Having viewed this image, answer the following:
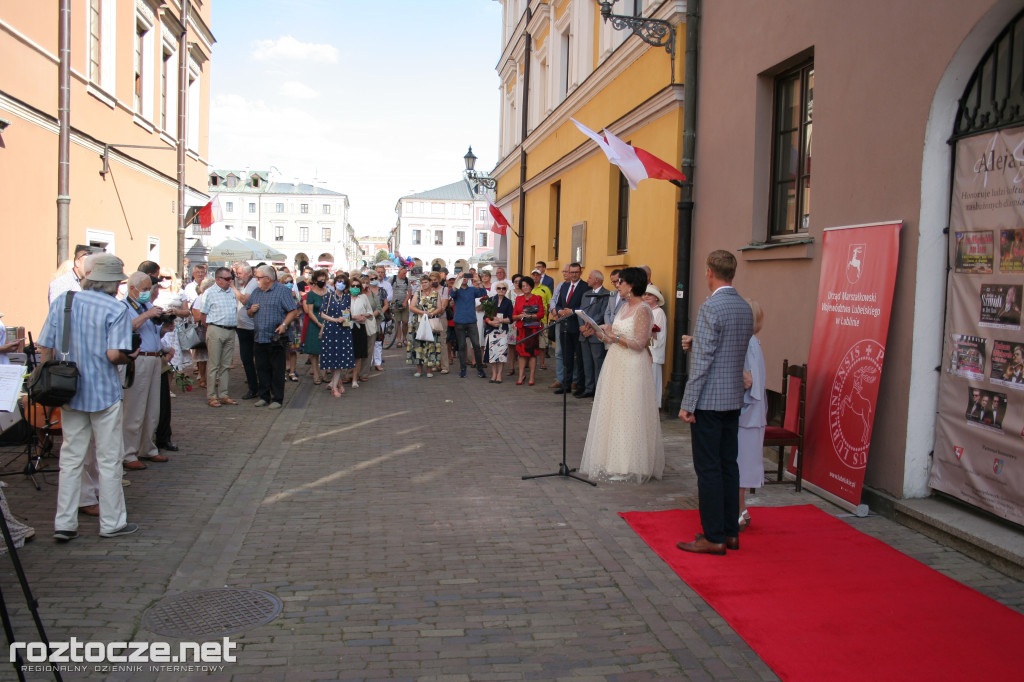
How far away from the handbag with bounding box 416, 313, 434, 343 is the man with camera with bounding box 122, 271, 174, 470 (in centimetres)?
727

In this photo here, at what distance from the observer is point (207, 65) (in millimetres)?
23625

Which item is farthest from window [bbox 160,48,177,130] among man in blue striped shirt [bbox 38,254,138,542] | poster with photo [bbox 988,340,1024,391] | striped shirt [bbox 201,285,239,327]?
poster with photo [bbox 988,340,1024,391]

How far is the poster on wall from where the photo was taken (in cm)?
510

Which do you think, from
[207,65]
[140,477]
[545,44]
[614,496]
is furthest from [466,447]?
[207,65]

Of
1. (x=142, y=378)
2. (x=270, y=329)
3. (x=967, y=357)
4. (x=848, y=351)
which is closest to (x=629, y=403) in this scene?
(x=848, y=351)

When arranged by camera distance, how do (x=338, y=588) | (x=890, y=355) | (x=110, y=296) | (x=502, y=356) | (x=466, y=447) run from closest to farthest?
(x=338, y=588) < (x=110, y=296) < (x=890, y=355) < (x=466, y=447) < (x=502, y=356)

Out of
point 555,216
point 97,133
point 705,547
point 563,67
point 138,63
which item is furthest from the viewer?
point 555,216

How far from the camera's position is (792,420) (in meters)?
7.01

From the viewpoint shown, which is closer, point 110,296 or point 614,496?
point 110,296

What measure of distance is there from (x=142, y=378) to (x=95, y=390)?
6.29ft

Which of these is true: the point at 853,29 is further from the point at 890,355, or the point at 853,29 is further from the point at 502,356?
the point at 502,356

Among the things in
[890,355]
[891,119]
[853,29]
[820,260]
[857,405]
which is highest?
[853,29]

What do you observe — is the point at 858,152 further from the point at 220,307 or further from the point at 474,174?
the point at 474,174

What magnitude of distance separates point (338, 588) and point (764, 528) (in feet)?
10.3
